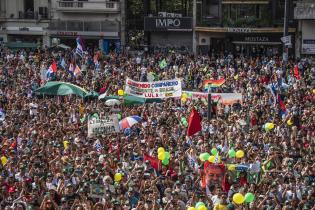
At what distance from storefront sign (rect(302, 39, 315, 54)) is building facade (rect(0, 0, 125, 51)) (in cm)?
1130

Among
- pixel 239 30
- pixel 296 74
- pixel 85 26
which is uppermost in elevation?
pixel 85 26

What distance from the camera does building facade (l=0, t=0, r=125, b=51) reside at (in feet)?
169

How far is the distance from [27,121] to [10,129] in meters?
2.17

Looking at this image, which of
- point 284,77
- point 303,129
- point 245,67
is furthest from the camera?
point 245,67

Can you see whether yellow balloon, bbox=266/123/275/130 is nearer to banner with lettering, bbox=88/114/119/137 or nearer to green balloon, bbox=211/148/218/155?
green balloon, bbox=211/148/218/155

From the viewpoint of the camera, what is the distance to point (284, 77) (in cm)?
3425

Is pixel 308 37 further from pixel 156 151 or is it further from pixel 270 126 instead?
pixel 156 151

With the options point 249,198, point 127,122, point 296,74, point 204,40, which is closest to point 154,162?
point 249,198

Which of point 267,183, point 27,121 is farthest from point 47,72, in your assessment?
point 267,183

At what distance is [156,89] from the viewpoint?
26719mm

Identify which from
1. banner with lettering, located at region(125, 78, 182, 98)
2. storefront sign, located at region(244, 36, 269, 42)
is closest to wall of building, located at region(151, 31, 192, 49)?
storefront sign, located at region(244, 36, 269, 42)

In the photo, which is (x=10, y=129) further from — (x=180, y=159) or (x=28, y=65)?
(x=28, y=65)

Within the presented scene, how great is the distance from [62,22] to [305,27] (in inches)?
593

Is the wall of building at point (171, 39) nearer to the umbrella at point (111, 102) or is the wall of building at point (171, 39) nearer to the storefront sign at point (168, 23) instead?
the storefront sign at point (168, 23)
